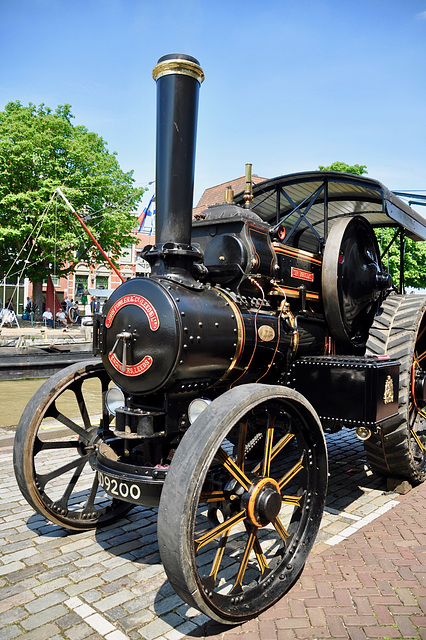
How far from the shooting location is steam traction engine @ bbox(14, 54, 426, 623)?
2.42 metres

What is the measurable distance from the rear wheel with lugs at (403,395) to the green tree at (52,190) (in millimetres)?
18993

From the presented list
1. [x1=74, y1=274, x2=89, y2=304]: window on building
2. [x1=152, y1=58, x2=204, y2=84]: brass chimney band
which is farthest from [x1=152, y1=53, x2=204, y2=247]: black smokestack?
[x1=74, y1=274, x2=89, y2=304]: window on building

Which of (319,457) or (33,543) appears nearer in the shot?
(319,457)

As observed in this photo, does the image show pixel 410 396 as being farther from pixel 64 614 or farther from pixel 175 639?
pixel 64 614

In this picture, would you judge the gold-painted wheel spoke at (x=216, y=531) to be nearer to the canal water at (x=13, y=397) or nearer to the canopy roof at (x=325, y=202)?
the canopy roof at (x=325, y=202)

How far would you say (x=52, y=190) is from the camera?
2245 cm

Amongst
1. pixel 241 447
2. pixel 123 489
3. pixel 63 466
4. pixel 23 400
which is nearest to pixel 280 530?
Answer: pixel 241 447

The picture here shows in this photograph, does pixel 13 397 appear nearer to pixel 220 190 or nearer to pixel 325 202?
pixel 325 202

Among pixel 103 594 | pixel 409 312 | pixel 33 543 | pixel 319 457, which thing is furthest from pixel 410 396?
pixel 33 543

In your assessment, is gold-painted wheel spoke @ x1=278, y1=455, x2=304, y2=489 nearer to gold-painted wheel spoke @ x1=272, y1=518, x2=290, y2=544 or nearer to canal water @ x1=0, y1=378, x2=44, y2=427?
gold-painted wheel spoke @ x1=272, y1=518, x2=290, y2=544

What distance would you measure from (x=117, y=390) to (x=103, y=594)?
1.10 m

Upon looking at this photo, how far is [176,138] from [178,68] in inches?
15.4

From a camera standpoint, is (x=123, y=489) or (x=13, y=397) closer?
(x=123, y=489)

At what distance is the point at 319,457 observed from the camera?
2.88 m
